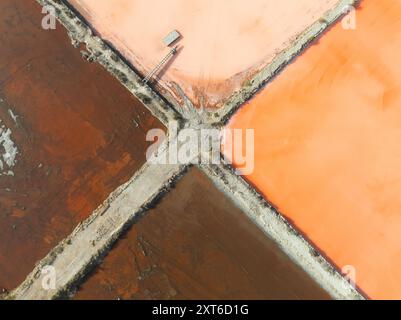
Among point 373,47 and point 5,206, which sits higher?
point 373,47

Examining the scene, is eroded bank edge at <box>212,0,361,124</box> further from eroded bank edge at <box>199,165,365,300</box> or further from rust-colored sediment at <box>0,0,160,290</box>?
rust-colored sediment at <box>0,0,160,290</box>

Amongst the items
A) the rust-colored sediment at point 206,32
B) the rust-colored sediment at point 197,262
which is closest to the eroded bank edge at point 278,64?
the rust-colored sediment at point 206,32

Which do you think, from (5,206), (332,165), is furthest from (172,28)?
(5,206)

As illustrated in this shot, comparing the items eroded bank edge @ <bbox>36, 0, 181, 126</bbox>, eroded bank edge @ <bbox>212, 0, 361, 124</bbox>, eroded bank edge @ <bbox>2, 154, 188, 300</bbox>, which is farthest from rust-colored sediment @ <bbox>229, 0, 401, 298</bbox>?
eroded bank edge @ <bbox>2, 154, 188, 300</bbox>

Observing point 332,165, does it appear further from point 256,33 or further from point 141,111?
point 141,111

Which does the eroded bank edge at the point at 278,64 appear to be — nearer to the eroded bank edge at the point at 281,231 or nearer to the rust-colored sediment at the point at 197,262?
the eroded bank edge at the point at 281,231

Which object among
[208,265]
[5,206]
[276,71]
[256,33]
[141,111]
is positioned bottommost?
[208,265]
